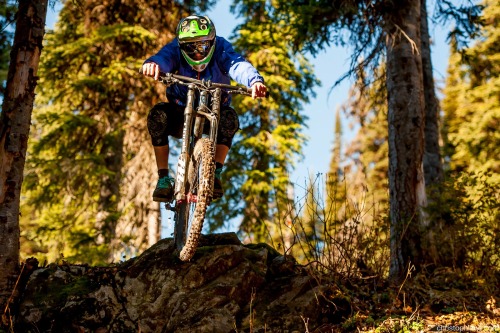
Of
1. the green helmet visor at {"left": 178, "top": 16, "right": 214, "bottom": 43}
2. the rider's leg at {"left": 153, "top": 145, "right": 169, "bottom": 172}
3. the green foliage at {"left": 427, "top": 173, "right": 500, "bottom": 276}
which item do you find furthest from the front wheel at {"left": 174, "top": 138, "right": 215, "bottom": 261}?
the green foliage at {"left": 427, "top": 173, "right": 500, "bottom": 276}

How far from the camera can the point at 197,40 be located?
205 inches

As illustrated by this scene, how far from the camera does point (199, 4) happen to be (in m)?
14.8

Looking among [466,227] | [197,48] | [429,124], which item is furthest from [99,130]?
[466,227]

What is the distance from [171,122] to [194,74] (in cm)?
56

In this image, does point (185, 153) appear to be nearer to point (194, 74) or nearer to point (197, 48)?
point (194, 74)

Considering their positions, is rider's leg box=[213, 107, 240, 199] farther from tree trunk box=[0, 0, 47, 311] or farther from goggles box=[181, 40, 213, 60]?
tree trunk box=[0, 0, 47, 311]

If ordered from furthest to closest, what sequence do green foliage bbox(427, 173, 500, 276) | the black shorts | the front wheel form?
green foliage bbox(427, 173, 500, 276) → the black shorts → the front wheel

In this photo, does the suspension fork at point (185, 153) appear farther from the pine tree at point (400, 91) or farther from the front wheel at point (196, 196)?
the pine tree at point (400, 91)

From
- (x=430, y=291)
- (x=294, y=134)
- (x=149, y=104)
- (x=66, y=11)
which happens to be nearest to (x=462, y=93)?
(x=294, y=134)

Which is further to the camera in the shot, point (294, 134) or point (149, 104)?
point (294, 134)

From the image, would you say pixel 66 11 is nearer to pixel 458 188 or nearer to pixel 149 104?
pixel 149 104

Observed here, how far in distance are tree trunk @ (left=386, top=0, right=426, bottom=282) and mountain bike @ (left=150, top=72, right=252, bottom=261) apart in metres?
3.09

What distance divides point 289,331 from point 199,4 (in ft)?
39.2

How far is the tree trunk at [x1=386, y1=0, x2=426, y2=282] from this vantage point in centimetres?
709
